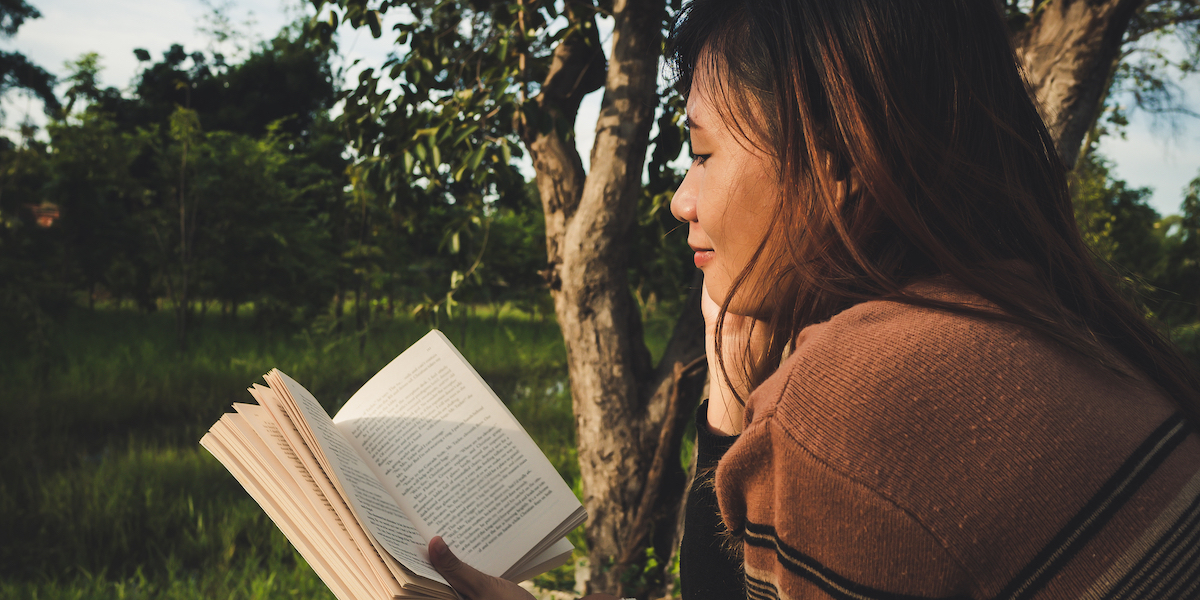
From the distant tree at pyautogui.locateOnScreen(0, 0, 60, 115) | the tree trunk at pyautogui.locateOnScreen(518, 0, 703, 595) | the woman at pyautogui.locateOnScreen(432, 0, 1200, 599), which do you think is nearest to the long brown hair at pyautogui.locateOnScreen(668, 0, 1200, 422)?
the woman at pyautogui.locateOnScreen(432, 0, 1200, 599)

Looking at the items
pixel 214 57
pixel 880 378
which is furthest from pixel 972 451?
pixel 214 57

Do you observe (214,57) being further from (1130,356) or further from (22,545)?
(1130,356)

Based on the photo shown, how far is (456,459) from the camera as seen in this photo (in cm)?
120

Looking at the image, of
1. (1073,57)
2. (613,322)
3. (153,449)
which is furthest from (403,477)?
(153,449)

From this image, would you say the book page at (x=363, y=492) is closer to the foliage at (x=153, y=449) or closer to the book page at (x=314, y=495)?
the book page at (x=314, y=495)

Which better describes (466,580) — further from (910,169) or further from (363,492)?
(910,169)

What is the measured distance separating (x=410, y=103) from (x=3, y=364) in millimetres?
4019

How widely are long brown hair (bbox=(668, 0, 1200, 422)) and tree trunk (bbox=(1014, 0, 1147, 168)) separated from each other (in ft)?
4.46

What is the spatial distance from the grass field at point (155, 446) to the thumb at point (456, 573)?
6.49 ft

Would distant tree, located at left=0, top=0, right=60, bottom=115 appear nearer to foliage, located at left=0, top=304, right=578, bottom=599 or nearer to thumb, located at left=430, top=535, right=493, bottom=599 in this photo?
foliage, located at left=0, top=304, right=578, bottom=599

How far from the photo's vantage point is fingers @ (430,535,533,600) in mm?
1033

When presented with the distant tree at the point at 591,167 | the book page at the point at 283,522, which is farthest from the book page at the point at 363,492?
the distant tree at the point at 591,167

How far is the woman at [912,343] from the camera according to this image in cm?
57

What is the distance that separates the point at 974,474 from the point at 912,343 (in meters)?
0.12
